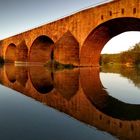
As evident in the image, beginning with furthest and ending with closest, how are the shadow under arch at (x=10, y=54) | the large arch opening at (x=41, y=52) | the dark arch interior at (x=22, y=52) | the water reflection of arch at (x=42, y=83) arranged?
1. the shadow under arch at (x=10, y=54)
2. the dark arch interior at (x=22, y=52)
3. the large arch opening at (x=41, y=52)
4. the water reflection of arch at (x=42, y=83)

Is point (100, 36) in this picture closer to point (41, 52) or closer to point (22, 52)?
point (41, 52)

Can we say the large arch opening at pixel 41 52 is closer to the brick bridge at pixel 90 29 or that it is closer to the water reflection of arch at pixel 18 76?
the brick bridge at pixel 90 29

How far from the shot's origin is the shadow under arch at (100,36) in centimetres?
2232

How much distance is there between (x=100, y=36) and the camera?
25953 millimetres

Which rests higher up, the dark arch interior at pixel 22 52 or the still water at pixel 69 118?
the dark arch interior at pixel 22 52

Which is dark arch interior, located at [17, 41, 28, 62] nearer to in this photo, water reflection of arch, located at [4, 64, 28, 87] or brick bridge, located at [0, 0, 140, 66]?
brick bridge, located at [0, 0, 140, 66]

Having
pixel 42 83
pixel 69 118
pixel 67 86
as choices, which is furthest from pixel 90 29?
pixel 69 118

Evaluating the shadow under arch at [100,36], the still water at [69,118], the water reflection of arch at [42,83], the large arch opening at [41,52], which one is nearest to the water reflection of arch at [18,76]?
the water reflection of arch at [42,83]

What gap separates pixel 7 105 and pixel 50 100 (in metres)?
1.22

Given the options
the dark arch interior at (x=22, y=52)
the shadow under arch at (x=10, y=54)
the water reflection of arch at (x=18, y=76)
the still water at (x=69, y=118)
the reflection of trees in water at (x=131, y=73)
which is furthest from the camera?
the shadow under arch at (x=10, y=54)

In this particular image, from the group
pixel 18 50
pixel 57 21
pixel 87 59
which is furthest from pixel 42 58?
pixel 87 59

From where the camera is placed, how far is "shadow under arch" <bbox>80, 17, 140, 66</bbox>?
73.2 ft


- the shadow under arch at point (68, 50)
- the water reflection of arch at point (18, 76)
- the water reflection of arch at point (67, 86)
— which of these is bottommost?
the water reflection of arch at point (67, 86)

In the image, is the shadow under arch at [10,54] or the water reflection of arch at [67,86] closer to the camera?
the water reflection of arch at [67,86]
